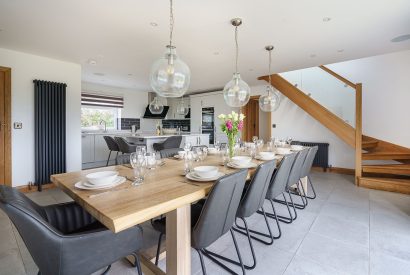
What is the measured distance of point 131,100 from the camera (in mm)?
7227

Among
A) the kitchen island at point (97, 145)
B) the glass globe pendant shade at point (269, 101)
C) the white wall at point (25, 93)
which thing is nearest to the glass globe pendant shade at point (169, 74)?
the glass globe pendant shade at point (269, 101)

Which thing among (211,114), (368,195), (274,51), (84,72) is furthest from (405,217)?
(84,72)

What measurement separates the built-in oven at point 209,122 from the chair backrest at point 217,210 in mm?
5895

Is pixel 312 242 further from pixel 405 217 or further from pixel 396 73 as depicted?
pixel 396 73

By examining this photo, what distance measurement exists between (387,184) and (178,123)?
6.61 metres

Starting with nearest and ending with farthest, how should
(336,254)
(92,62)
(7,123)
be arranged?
(336,254) → (7,123) → (92,62)

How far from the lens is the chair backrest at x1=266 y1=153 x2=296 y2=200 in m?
2.11

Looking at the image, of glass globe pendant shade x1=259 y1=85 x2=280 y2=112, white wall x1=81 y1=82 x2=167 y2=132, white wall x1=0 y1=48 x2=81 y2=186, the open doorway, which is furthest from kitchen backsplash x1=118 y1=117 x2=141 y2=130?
glass globe pendant shade x1=259 y1=85 x2=280 y2=112

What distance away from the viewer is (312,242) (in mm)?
2090

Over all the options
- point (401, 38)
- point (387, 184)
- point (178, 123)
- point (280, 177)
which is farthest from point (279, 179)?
point (178, 123)

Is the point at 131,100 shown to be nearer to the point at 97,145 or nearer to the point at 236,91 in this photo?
the point at 97,145

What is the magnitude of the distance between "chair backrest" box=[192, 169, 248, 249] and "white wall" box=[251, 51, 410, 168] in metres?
4.30

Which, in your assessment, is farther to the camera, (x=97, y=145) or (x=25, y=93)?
(x=97, y=145)

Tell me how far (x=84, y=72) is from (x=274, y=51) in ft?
14.1
